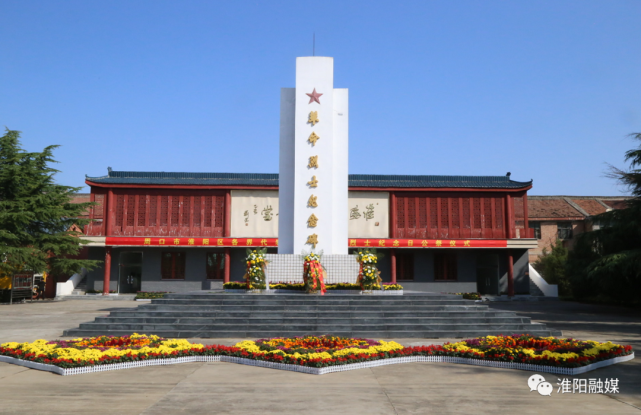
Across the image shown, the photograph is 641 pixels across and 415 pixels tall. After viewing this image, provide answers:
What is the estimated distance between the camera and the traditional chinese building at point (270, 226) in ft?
86.0

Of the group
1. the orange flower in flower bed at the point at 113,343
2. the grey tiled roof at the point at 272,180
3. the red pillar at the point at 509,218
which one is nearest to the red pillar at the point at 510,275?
the red pillar at the point at 509,218

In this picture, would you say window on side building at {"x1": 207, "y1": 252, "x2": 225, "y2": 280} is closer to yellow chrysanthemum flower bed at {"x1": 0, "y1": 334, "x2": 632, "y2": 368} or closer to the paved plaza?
yellow chrysanthemum flower bed at {"x1": 0, "y1": 334, "x2": 632, "y2": 368}

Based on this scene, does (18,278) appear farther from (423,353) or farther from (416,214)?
(423,353)

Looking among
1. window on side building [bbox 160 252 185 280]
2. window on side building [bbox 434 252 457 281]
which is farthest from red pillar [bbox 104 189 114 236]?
window on side building [bbox 434 252 457 281]

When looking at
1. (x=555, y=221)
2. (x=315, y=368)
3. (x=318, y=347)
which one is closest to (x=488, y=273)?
(x=555, y=221)

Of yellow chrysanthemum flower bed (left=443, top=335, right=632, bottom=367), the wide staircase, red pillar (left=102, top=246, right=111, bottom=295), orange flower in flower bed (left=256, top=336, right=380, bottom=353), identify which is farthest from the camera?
red pillar (left=102, top=246, right=111, bottom=295)

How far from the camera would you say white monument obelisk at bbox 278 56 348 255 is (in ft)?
47.4

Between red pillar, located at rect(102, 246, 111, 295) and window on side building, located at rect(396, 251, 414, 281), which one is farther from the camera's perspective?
window on side building, located at rect(396, 251, 414, 281)

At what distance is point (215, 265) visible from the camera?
88.0ft

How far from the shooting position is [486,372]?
736 cm

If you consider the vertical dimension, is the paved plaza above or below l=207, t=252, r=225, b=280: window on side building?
below

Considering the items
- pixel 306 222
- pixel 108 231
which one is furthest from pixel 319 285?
pixel 108 231

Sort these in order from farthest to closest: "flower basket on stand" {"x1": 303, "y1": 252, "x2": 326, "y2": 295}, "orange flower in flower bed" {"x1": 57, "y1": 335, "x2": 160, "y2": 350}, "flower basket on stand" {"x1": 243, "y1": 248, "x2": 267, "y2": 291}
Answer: "flower basket on stand" {"x1": 243, "y1": 248, "x2": 267, "y2": 291} < "flower basket on stand" {"x1": 303, "y1": 252, "x2": 326, "y2": 295} < "orange flower in flower bed" {"x1": 57, "y1": 335, "x2": 160, "y2": 350}

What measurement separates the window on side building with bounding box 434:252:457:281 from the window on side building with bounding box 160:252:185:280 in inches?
533
